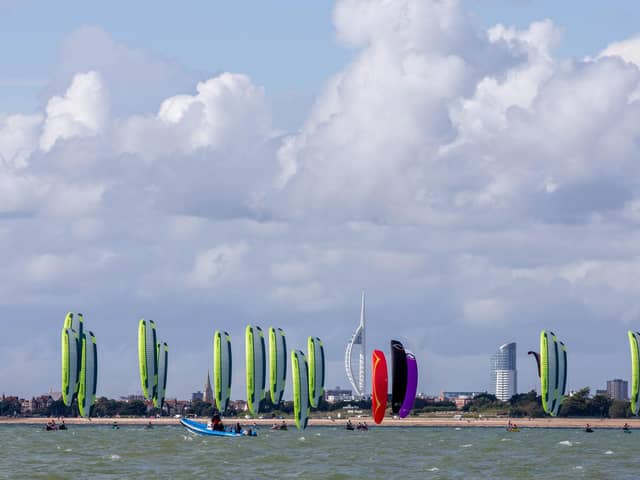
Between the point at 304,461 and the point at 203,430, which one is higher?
the point at 203,430

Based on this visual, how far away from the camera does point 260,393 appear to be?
148m

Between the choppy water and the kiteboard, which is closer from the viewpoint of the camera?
the choppy water

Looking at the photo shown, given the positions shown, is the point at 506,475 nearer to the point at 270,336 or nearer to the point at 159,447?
the point at 159,447

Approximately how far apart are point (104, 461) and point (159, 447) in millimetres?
23417

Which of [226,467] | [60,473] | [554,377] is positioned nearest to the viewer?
[60,473]

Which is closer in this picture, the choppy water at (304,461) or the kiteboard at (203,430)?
the choppy water at (304,461)

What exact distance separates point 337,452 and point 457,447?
20.3 metres

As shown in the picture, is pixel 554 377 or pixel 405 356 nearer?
pixel 405 356

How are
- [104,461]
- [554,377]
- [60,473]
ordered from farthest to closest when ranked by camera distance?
[554,377] < [104,461] < [60,473]

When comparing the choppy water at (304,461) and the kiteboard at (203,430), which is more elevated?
the kiteboard at (203,430)

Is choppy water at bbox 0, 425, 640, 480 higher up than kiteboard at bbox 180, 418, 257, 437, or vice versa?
kiteboard at bbox 180, 418, 257, 437

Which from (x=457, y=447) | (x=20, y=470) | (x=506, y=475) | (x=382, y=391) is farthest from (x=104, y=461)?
(x=457, y=447)

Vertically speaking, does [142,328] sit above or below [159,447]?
above

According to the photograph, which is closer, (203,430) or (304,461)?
(304,461)
